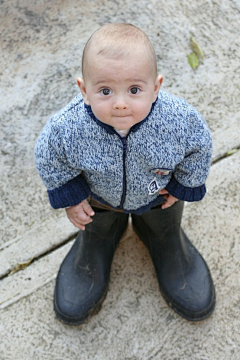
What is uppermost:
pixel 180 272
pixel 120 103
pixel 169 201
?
pixel 120 103

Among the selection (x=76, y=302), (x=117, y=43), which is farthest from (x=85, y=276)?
(x=117, y=43)

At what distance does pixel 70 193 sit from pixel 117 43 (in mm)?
556

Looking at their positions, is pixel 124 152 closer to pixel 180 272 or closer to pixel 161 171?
pixel 161 171

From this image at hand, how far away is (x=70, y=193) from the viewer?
164cm

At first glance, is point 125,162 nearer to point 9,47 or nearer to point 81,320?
point 81,320

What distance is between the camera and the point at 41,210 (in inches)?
88.4

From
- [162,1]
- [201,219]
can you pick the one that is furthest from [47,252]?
[162,1]

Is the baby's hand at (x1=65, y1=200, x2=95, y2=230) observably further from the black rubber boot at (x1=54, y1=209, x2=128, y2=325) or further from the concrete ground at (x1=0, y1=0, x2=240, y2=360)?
the concrete ground at (x1=0, y1=0, x2=240, y2=360)

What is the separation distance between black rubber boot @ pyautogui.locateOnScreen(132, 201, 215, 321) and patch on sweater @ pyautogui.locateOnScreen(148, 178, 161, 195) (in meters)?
0.33

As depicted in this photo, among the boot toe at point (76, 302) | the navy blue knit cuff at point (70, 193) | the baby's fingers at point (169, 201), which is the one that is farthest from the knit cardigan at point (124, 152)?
the boot toe at point (76, 302)

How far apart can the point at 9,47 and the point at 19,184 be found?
773 millimetres

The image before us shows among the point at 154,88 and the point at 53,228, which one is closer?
the point at 154,88

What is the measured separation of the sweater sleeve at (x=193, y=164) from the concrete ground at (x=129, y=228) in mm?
563

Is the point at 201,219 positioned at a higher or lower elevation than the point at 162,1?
lower
